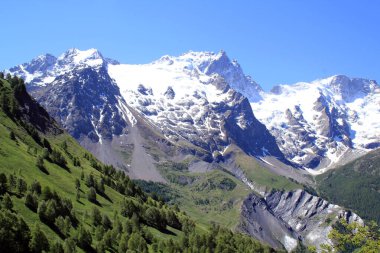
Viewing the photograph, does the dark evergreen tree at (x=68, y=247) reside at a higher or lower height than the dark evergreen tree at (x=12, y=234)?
lower

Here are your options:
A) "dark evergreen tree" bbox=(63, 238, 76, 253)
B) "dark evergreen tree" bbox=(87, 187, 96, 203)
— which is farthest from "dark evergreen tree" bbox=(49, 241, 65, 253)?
"dark evergreen tree" bbox=(87, 187, 96, 203)

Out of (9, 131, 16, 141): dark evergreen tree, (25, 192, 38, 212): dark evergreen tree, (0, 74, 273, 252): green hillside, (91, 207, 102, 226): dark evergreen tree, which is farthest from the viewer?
(9, 131, 16, 141): dark evergreen tree

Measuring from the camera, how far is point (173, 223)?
187375mm

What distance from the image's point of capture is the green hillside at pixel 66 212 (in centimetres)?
9069

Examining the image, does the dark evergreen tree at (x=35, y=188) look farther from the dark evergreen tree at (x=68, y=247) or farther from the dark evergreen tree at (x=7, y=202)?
the dark evergreen tree at (x=68, y=247)

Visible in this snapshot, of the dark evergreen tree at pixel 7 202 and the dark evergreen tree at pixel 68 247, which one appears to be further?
the dark evergreen tree at pixel 7 202

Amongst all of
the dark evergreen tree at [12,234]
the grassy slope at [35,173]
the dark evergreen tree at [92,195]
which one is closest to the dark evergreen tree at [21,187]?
the grassy slope at [35,173]

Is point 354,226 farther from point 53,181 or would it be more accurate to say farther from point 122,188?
point 122,188

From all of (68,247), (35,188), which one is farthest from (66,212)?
(68,247)

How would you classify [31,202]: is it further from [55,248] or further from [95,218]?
[95,218]

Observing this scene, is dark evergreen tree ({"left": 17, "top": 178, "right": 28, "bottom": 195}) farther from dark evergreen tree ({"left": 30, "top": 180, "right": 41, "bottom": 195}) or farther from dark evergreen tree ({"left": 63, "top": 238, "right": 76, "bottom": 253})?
dark evergreen tree ({"left": 63, "top": 238, "right": 76, "bottom": 253})

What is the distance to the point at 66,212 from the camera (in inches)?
4520

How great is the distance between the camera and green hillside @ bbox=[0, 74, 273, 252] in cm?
9069

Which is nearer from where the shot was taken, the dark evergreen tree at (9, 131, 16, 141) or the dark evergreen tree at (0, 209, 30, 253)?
the dark evergreen tree at (0, 209, 30, 253)
